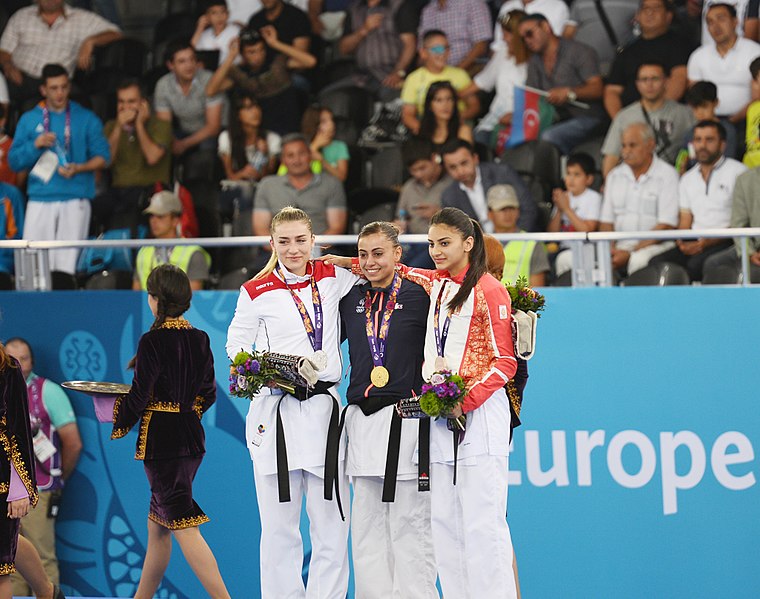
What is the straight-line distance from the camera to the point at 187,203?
367 inches

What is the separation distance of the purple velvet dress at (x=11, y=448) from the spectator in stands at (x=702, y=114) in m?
5.19

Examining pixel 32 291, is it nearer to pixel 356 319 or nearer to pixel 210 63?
pixel 356 319

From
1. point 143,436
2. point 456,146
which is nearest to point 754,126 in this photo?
point 456,146

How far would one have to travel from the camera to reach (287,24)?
1038 cm

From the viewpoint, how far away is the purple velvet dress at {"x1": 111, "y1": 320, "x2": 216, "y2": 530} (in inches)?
225

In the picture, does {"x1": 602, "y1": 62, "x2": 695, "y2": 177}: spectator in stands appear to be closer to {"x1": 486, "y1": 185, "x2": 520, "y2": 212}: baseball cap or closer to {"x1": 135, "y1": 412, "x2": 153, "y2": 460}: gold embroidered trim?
{"x1": 486, "y1": 185, "x2": 520, "y2": 212}: baseball cap

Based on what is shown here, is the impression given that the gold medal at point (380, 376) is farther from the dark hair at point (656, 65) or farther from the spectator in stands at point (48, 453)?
the dark hair at point (656, 65)

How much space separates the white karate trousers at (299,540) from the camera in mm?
5090

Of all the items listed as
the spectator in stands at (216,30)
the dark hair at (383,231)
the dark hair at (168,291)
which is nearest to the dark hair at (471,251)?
the dark hair at (383,231)

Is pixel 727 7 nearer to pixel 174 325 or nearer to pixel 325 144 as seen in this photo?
pixel 325 144

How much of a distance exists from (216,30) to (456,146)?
324 cm

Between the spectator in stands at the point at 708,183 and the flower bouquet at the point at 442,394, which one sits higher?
the spectator in stands at the point at 708,183

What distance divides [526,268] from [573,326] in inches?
21.8

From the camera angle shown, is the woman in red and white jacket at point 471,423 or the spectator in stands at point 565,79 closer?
the woman in red and white jacket at point 471,423
